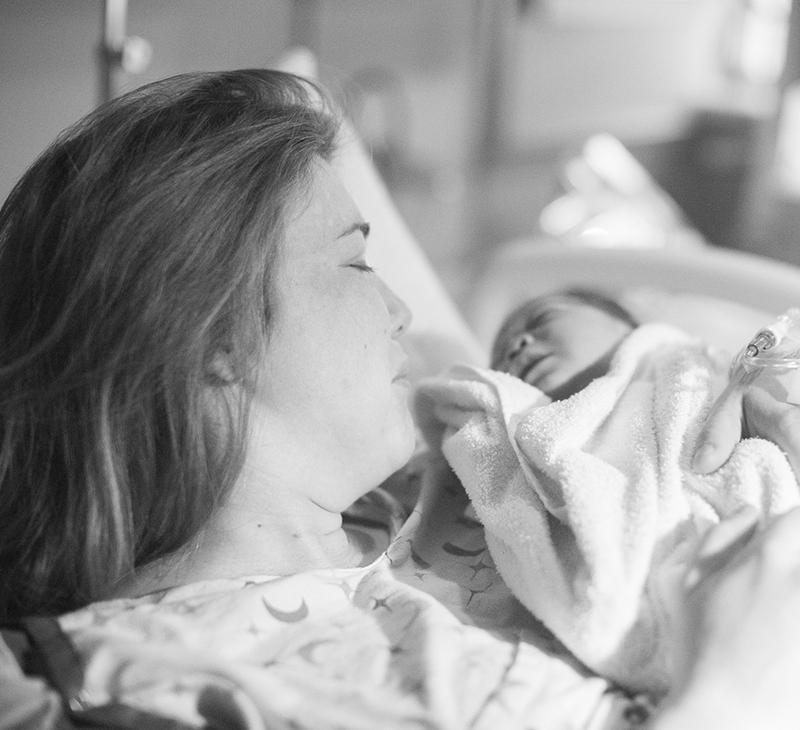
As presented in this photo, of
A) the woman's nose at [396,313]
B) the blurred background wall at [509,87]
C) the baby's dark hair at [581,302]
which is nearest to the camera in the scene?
the woman's nose at [396,313]

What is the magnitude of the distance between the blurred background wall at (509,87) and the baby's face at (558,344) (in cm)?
119

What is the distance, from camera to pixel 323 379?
1.03 m

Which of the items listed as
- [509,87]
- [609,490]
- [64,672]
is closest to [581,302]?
[609,490]

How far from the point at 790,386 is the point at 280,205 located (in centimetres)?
58

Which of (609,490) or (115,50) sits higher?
(115,50)

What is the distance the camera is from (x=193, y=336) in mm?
959

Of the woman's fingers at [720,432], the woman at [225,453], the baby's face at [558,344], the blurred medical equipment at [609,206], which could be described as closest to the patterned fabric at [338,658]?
the woman at [225,453]

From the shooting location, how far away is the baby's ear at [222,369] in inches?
39.3

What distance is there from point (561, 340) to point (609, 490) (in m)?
0.38

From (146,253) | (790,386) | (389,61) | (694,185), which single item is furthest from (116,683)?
(694,185)

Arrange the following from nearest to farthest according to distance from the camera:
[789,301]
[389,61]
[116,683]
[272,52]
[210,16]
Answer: [116,683] → [789,301] → [210,16] → [272,52] → [389,61]

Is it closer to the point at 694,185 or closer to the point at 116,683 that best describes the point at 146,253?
the point at 116,683

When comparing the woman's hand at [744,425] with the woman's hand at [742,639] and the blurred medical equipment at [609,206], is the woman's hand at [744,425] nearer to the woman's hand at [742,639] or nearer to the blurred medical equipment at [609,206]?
the woman's hand at [742,639]

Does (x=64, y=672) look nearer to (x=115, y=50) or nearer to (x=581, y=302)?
(x=581, y=302)
